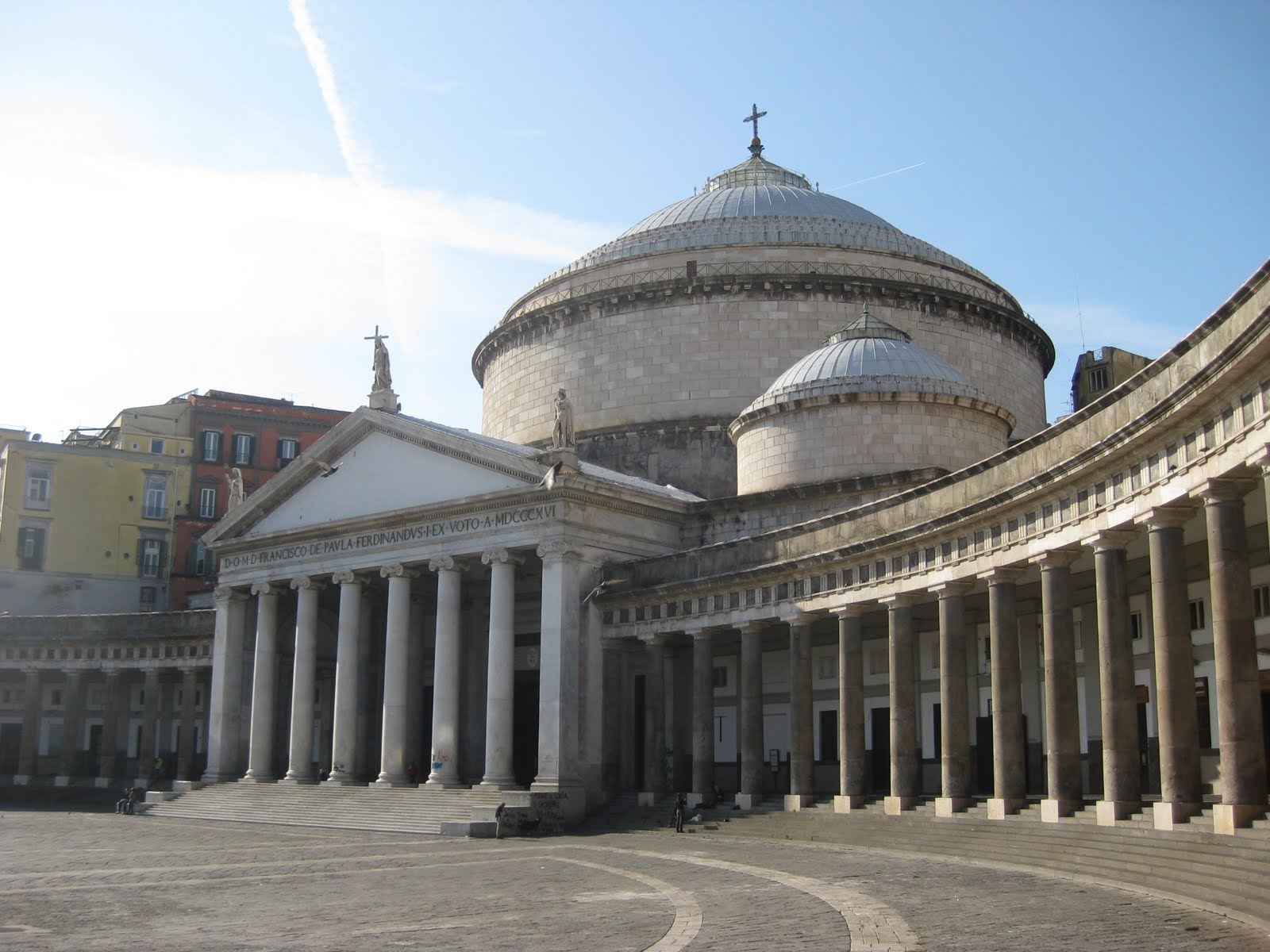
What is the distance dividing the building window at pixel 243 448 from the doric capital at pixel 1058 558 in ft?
181

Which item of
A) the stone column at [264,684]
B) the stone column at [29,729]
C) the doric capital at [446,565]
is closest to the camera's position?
the doric capital at [446,565]

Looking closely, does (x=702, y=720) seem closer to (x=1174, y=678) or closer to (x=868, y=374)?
(x=868, y=374)

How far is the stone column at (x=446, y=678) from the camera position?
40.8 metres

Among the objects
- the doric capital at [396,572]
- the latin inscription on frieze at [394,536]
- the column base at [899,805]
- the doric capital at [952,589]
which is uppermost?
the latin inscription on frieze at [394,536]

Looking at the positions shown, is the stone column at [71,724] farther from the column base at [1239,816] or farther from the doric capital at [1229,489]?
the doric capital at [1229,489]

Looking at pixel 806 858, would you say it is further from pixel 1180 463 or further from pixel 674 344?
pixel 674 344

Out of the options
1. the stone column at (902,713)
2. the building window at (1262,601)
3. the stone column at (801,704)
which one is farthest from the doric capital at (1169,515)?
the stone column at (801,704)

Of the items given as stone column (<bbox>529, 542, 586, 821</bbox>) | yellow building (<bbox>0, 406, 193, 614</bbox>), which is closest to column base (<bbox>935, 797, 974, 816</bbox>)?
stone column (<bbox>529, 542, 586, 821</bbox>)

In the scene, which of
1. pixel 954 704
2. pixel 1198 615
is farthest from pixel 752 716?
pixel 1198 615

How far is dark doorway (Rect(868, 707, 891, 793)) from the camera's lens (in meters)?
37.4

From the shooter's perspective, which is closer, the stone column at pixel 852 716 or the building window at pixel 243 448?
the stone column at pixel 852 716

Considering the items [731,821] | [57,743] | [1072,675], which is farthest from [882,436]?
[57,743]

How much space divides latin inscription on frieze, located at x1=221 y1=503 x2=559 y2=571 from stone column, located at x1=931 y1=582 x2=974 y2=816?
13.4 meters

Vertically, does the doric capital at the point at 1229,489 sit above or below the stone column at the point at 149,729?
above
